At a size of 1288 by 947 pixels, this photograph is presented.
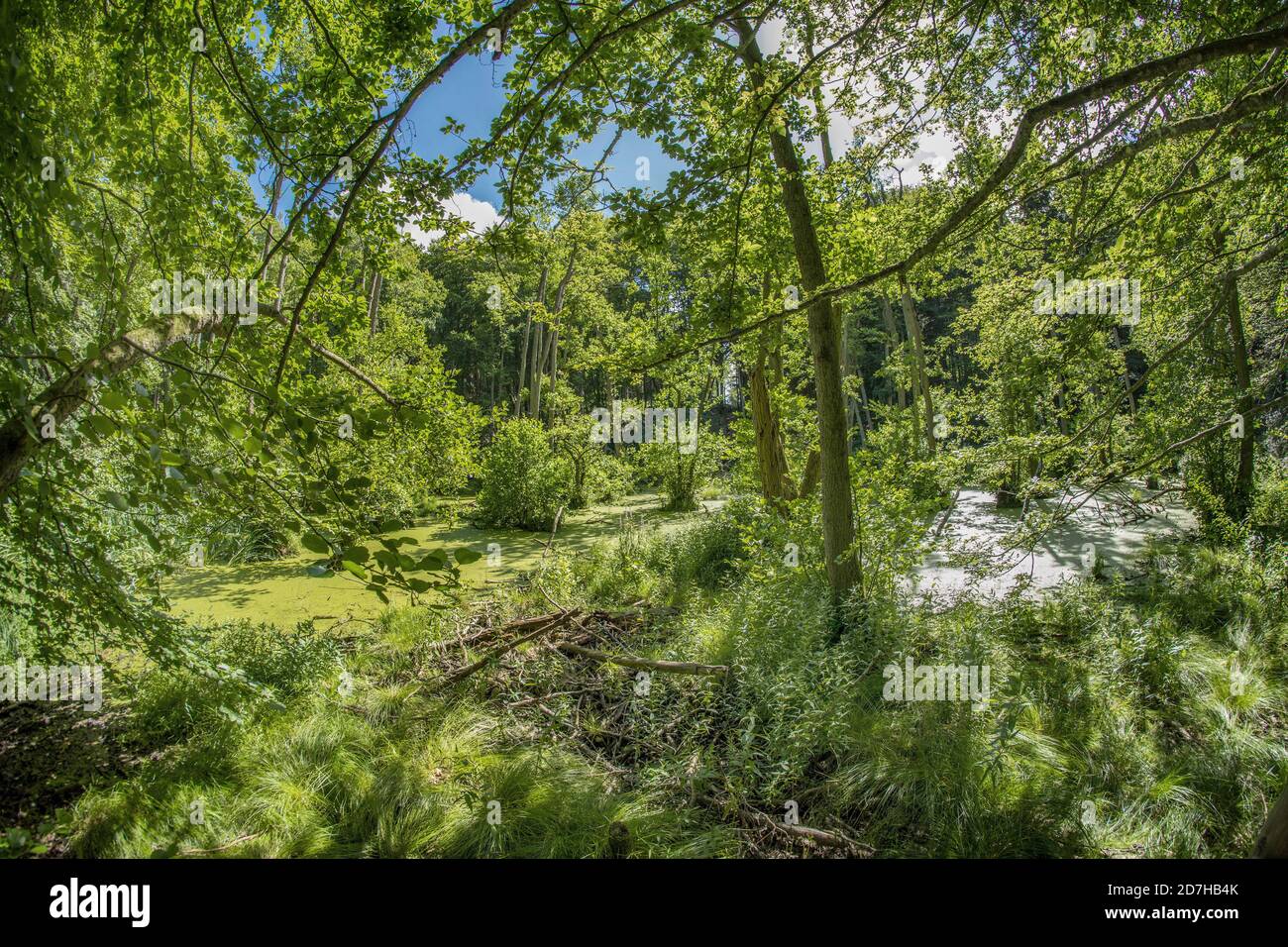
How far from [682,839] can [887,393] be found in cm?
3542

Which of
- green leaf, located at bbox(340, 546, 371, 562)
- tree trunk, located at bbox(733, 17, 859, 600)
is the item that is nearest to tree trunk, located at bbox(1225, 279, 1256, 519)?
tree trunk, located at bbox(733, 17, 859, 600)

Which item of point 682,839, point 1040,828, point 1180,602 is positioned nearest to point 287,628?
point 682,839

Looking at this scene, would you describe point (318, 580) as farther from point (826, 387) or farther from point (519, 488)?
point (826, 387)

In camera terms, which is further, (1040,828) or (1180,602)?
(1180,602)

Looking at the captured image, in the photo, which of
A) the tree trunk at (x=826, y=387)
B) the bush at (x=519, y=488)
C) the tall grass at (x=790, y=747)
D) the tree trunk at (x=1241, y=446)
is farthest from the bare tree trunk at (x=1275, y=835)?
the bush at (x=519, y=488)

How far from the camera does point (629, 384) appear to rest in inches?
175

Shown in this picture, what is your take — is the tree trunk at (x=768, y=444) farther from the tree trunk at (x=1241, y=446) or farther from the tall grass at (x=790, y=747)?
the tree trunk at (x=1241, y=446)

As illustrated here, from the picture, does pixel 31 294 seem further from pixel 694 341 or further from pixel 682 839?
pixel 682 839

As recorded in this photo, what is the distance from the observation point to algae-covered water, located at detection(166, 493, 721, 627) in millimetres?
6730

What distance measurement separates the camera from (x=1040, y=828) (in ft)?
9.49

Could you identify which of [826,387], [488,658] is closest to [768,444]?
[826,387]

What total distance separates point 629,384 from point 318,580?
5.46 m
